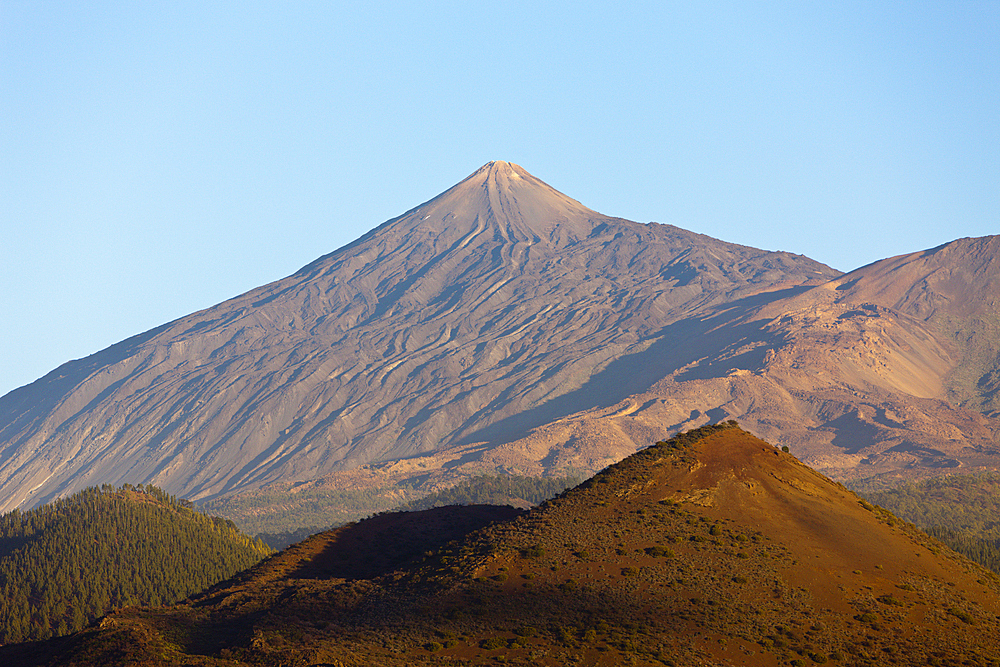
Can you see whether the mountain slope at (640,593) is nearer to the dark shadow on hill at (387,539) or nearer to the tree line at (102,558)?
the dark shadow on hill at (387,539)

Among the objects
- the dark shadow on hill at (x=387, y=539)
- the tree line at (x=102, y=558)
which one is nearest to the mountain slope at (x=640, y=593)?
the dark shadow on hill at (x=387, y=539)

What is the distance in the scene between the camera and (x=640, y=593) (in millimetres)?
50594

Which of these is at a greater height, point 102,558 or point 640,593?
point 102,558

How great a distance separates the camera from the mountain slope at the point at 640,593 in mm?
45625

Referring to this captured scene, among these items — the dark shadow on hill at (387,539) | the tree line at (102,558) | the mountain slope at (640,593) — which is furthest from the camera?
the tree line at (102,558)

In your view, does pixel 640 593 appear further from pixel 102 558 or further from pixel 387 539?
pixel 102 558

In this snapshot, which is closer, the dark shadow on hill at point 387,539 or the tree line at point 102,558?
the dark shadow on hill at point 387,539

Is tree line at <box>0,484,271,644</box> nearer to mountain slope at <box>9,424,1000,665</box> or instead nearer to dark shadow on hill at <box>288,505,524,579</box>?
dark shadow on hill at <box>288,505,524,579</box>

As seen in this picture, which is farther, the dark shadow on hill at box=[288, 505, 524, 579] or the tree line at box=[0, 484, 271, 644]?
the tree line at box=[0, 484, 271, 644]

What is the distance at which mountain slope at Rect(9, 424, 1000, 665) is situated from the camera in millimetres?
45625

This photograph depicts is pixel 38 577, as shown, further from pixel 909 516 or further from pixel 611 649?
pixel 909 516

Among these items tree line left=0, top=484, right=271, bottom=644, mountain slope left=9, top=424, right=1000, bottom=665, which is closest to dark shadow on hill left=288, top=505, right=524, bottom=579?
mountain slope left=9, top=424, right=1000, bottom=665

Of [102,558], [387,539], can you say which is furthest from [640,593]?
[102,558]

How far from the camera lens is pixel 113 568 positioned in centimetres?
11688
